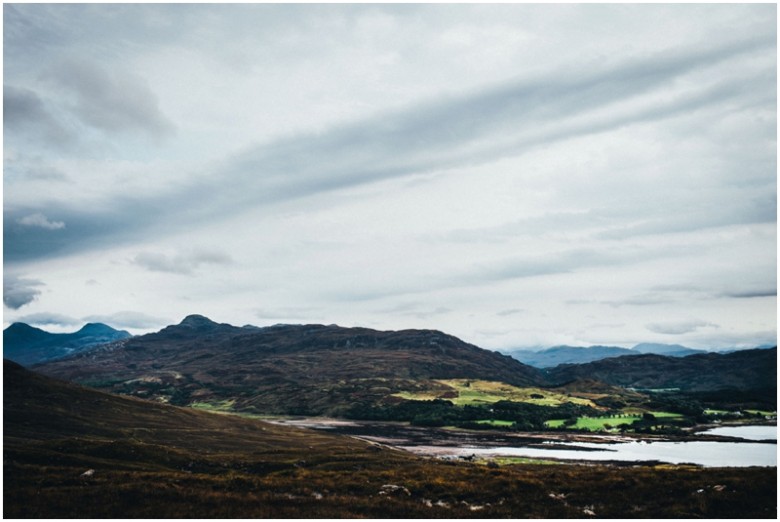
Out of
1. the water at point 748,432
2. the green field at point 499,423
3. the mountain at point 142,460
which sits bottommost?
the green field at point 499,423

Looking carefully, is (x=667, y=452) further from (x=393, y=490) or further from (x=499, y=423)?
(x=393, y=490)

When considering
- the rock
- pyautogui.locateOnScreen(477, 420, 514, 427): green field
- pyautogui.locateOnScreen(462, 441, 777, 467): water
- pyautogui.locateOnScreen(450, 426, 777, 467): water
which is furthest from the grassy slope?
pyautogui.locateOnScreen(477, 420, 514, 427): green field

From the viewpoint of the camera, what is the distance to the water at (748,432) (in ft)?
494

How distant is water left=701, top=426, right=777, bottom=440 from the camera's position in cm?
15062

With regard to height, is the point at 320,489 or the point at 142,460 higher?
the point at 320,489

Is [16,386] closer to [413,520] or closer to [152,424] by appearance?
[152,424]

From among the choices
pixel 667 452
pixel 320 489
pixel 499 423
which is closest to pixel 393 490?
pixel 320 489

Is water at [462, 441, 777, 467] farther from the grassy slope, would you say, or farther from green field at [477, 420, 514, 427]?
the grassy slope

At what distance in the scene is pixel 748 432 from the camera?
531 ft

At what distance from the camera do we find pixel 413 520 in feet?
130

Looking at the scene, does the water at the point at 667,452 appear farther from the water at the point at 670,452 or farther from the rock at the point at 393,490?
the rock at the point at 393,490

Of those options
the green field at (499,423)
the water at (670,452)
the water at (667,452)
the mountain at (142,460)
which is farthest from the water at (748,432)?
the mountain at (142,460)

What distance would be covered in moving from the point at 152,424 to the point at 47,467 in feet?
200

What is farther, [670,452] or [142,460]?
[670,452]
